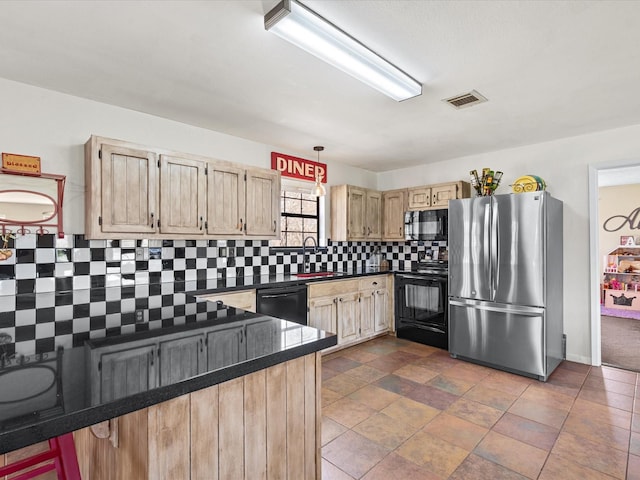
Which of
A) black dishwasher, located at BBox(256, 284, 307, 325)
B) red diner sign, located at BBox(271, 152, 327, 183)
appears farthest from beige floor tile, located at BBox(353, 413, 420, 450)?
red diner sign, located at BBox(271, 152, 327, 183)

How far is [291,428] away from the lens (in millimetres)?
1248

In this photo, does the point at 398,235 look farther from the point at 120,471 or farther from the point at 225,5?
the point at 120,471

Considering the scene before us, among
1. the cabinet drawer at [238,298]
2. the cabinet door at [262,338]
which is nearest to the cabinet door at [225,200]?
the cabinet drawer at [238,298]

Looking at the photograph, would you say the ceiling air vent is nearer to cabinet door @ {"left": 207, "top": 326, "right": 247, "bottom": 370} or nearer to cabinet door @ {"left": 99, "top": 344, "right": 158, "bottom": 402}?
cabinet door @ {"left": 207, "top": 326, "right": 247, "bottom": 370}

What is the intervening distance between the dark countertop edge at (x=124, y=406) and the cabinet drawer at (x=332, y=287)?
2582 millimetres

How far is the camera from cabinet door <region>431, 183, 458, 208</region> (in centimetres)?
441

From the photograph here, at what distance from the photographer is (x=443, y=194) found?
177 inches

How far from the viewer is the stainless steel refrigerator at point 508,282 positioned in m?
3.30

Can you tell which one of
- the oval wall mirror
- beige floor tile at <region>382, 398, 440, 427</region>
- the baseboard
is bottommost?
beige floor tile at <region>382, 398, 440, 427</region>

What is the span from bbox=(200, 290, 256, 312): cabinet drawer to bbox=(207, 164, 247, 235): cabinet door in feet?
2.04

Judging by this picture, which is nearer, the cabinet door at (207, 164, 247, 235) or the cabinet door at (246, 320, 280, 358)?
the cabinet door at (246, 320, 280, 358)

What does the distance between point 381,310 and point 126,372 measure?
4.08 m

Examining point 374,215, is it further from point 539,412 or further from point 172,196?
point 539,412

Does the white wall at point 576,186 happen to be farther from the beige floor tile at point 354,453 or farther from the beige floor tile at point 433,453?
the beige floor tile at point 354,453
